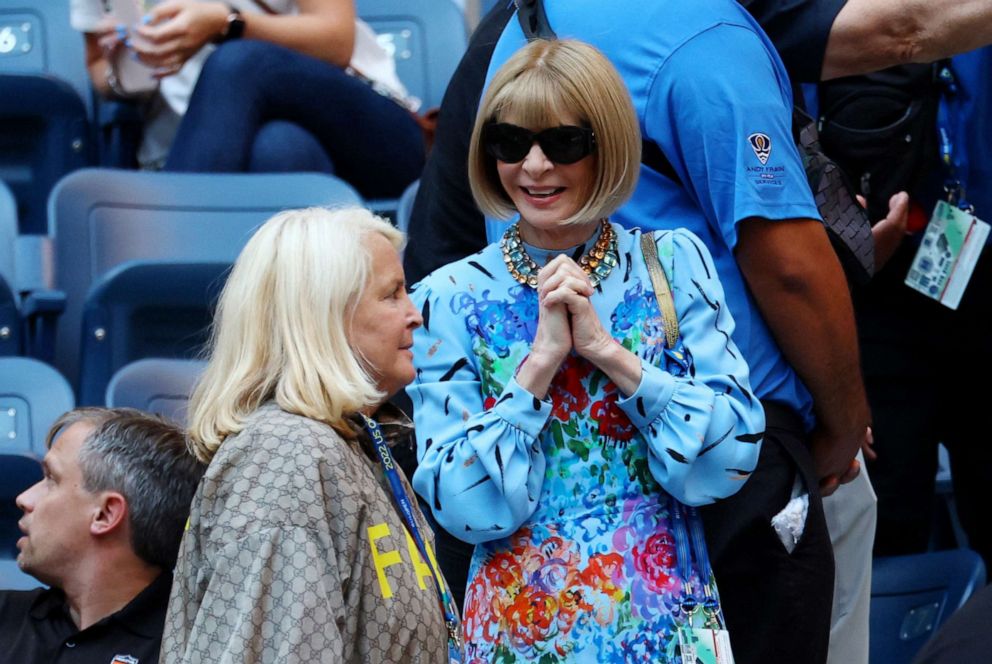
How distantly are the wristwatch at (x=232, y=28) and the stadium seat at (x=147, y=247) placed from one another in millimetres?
475

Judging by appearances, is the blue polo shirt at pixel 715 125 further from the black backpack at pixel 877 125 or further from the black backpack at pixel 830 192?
the black backpack at pixel 877 125

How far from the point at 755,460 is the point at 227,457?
0.70 metres

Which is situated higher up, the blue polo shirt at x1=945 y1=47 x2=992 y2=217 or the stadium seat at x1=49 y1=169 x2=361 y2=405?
the blue polo shirt at x1=945 y1=47 x2=992 y2=217

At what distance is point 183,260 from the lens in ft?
11.5

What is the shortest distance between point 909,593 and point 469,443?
1.98 m

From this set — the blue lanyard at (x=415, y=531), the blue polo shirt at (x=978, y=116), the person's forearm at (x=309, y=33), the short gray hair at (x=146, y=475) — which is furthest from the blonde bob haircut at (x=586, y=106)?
the person's forearm at (x=309, y=33)

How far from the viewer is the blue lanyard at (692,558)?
2.14 meters

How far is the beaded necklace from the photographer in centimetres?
224

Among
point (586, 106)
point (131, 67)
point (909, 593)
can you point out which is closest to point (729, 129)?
point (586, 106)

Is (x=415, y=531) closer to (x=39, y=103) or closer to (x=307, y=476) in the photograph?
(x=307, y=476)

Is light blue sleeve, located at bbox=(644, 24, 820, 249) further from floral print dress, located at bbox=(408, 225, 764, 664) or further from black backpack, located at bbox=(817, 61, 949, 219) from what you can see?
black backpack, located at bbox=(817, 61, 949, 219)

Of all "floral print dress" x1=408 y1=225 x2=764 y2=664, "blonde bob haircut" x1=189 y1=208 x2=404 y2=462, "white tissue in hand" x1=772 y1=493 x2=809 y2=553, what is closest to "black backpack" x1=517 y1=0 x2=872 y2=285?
"floral print dress" x1=408 y1=225 x2=764 y2=664

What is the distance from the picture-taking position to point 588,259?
225 centimetres

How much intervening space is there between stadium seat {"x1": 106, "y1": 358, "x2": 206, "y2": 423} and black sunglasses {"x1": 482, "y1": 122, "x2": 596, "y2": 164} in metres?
1.21
